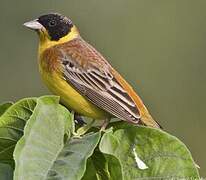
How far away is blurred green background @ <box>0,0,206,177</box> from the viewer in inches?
318

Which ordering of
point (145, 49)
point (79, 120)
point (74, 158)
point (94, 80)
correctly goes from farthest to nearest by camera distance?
1. point (145, 49)
2. point (94, 80)
3. point (79, 120)
4. point (74, 158)

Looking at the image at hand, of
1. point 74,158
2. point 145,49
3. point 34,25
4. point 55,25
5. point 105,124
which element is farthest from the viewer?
point 145,49

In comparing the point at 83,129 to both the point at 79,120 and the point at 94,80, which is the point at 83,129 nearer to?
the point at 79,120

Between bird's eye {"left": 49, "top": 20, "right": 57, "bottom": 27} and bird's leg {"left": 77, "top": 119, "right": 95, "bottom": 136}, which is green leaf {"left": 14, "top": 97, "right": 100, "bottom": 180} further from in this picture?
bird's eye {"left": 49, "top": 20, "right": 57, "bottom": 27}

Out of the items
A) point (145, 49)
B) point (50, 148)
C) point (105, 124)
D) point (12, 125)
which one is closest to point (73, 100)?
point (105, 124)

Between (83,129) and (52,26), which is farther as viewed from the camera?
(52,26)

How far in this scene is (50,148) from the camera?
329 centimetres

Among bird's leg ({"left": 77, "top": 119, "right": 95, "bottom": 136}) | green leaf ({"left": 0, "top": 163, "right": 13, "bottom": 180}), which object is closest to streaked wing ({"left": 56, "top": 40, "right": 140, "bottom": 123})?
bird's leg ({"left": 77, "top": 119, "right": 95, "bottom": 136})

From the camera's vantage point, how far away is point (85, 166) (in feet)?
10.3

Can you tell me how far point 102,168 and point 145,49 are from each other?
5.68 m

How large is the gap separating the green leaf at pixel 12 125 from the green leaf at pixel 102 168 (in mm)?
269

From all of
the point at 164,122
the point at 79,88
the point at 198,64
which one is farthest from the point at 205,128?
the point at 79,88

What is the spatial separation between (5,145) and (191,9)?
20.5 feet

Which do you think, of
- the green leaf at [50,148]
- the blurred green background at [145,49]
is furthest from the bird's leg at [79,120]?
the blurred green background at [145,49]
